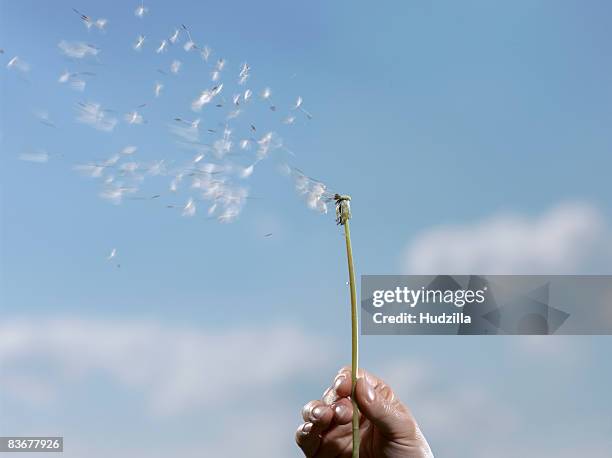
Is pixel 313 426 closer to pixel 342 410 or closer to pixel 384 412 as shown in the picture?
pixel 342 410

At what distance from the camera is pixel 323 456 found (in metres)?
2.65

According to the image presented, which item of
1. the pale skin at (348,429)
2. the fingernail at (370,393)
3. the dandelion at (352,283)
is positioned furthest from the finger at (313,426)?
the dandelion at (352,283)

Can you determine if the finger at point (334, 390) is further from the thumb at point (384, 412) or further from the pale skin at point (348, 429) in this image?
the thumb at point (384, 412)

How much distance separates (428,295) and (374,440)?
2170 millimetres

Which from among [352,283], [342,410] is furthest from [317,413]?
[352,283]

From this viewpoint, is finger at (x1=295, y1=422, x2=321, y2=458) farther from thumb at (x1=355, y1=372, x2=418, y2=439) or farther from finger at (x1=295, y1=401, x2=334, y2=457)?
thumb at (x1=355, y1=372, x2=418, y2=439)

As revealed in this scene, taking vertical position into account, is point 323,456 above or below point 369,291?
below

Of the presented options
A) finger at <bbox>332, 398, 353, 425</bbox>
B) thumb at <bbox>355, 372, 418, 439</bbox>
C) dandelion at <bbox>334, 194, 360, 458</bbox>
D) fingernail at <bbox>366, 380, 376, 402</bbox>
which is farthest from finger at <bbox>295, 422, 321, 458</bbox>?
dandelion at <bbox>334, 194, 360, 458</bbox>

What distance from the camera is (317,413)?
A: 99.2 inches

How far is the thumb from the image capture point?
6.86ft

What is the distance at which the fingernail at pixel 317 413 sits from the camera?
2.52 meters

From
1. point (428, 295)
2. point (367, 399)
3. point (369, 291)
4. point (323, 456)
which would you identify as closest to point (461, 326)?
point (428, 295)

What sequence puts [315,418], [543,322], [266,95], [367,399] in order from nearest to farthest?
[367,399] < [266,95] < [315,418] < [543,322]

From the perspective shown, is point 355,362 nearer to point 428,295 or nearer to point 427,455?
point 427,455
